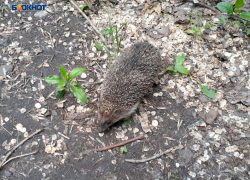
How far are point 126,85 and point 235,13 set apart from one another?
3.74 meters

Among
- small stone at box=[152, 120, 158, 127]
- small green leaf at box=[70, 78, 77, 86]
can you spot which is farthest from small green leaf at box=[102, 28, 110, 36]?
small stone at box=[152, 120, 158, 127]

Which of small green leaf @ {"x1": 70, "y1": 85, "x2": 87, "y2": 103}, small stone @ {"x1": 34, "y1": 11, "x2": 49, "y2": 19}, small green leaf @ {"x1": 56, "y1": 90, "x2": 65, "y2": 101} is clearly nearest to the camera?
small green leaf @ {"x1": 70, "y1": 85, "x2": 87, "y2": 103}

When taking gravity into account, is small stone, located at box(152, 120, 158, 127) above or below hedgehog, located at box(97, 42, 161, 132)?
below

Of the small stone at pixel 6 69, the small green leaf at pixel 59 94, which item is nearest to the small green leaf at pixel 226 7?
the small green leaf at pixel 59 94

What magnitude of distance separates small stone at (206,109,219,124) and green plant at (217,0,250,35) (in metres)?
2.35

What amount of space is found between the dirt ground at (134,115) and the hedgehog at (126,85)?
25cm

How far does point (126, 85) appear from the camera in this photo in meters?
4.61

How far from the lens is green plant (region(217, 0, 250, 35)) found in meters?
5.52

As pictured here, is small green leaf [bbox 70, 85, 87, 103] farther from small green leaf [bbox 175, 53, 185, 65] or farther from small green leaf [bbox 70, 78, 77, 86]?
small green leaf [bbox 175, 53, 185, 65]

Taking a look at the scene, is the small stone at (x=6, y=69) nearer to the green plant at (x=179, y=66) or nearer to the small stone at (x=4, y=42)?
the small stone at (x=4, y=42)

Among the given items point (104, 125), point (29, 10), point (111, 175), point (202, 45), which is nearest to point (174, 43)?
point (202, 45)

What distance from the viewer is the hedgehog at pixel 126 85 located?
4570 millimetres

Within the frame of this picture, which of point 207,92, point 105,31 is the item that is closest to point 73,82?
point 105,31

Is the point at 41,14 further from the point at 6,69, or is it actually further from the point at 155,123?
the point at 155,123
